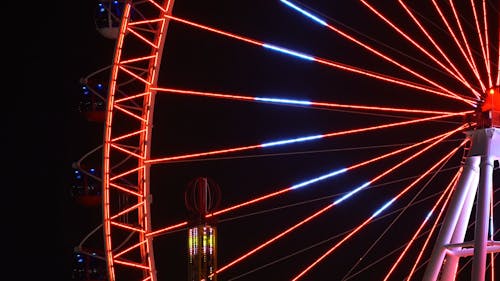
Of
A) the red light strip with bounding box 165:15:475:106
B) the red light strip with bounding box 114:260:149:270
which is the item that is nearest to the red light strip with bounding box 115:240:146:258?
the red light strip with bounding box 114:260:149:270

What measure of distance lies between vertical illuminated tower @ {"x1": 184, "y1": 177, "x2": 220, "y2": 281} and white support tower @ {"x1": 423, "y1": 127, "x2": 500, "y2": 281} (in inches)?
117

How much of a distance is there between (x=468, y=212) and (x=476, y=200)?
0.33m

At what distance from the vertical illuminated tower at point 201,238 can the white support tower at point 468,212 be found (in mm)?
2964

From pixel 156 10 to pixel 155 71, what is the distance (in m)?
1.38

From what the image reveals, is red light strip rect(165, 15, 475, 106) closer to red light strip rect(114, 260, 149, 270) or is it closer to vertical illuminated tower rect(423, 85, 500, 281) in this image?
vertical illuminated tower rect(423, 85, 500, 281)

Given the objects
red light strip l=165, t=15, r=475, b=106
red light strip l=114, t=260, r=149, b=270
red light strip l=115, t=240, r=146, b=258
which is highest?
red light strip l=165, t=15, r=475, b=106

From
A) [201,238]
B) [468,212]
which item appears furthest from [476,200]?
[201,238]

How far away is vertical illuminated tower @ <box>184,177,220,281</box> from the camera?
12.4m

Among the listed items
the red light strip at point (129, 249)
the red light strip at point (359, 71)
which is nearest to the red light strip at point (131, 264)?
the red light strip at point (129, 249)

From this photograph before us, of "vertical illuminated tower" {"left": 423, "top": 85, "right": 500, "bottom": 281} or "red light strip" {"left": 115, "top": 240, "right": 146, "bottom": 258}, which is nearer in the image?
"vertical illuminated tower" {"left": 423, "top": 85, "right": 500, "bottom": 281}

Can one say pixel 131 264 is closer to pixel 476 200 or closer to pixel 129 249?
pixel 129 249

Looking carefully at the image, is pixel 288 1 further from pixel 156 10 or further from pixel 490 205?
→ pixel 490 205

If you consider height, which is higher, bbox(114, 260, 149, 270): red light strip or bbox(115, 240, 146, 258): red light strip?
bbox(115, 240, 146, 258): red light strip

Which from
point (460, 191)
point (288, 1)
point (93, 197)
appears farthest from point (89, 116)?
point (460, 191)
